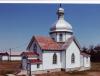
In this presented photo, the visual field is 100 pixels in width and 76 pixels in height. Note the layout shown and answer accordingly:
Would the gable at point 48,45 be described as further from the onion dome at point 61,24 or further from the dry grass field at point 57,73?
the dry grass field at point 57,73

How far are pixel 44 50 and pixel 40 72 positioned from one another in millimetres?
816

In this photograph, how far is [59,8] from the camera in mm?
7199

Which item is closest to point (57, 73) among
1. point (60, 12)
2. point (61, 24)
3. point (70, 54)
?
point (70, 54)

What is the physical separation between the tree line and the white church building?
250mm

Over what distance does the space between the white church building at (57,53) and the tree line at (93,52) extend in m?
0.25

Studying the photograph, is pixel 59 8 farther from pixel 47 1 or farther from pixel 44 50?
pixel 44 50

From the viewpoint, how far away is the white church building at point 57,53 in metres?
8.64

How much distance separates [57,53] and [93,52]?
138 centimetres

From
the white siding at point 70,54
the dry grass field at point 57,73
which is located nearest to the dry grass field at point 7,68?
the dry grass field at point 57,73

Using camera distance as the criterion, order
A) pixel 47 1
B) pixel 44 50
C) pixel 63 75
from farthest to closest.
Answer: pixel 44 50 < pixel 63 75 < pixel 47 1

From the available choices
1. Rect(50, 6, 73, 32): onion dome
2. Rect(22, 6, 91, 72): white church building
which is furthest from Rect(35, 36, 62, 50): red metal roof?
Rect(50, 6, 73, 32): onion dome

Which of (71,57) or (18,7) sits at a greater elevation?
(18,7)

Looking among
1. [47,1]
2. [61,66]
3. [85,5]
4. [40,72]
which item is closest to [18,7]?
[47,1]

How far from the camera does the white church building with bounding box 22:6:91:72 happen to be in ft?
28.3
